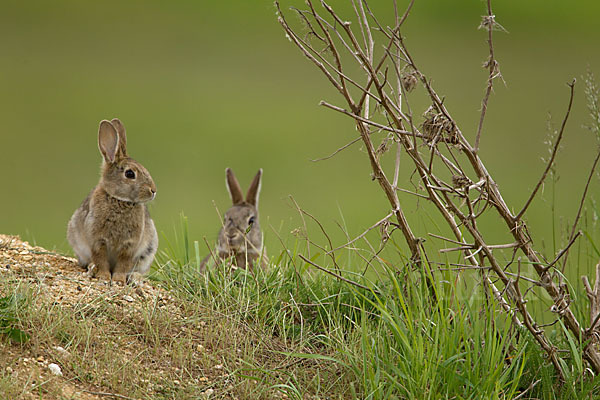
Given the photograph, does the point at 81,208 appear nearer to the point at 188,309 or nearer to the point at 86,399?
the point at 188,309

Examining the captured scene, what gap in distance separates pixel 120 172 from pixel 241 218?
6.26ft

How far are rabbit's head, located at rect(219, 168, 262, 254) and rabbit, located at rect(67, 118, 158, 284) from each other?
1418 millimetres

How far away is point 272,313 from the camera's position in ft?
14.9

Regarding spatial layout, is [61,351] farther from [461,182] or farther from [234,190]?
[234,190]

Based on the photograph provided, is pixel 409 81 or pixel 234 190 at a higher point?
pixel 409 81

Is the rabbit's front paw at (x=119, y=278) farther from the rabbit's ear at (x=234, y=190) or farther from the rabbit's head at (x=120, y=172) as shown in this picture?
the rabbit's ear at (x=234, y=190)

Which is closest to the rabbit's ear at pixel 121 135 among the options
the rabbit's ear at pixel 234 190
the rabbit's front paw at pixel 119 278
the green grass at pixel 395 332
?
Result: the rabbit's front paw at pixel 119 278

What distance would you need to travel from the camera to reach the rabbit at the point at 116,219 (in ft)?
17.7

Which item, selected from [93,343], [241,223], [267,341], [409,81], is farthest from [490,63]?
[241,223]

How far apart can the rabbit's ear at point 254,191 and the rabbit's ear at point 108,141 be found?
2135 mm

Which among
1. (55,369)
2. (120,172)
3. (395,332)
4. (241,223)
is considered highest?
(120,172)

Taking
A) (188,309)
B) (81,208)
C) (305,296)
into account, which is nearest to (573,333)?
(305,296)

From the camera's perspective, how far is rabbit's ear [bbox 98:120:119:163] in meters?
5.57

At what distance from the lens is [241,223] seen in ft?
23.7
